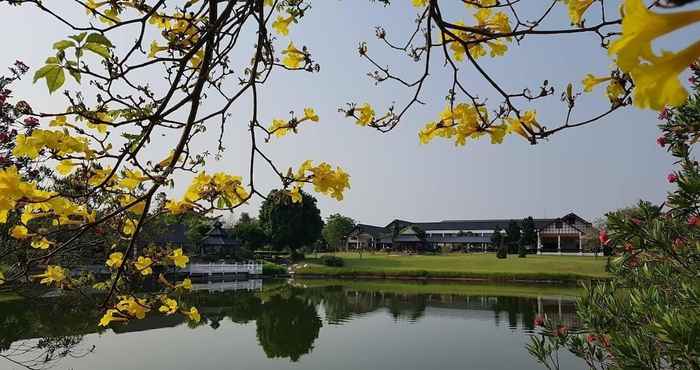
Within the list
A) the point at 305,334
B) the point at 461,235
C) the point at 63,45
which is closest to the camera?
the point at 63,45

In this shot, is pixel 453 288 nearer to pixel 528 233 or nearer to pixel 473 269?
pixel 473 269

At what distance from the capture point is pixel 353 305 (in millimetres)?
21219

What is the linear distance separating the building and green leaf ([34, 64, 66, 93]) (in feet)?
172

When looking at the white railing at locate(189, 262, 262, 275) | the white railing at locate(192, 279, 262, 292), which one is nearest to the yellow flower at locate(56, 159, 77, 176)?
the white railing at locate(192, 279, 262, 292)

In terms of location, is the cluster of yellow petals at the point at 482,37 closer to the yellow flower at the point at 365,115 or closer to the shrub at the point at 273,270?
the yellow flower at the point at 365,115

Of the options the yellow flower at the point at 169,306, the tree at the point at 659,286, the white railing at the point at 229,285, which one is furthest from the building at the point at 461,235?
the yellow flower at the point at 169,306

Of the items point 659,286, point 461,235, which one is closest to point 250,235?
point 461,235

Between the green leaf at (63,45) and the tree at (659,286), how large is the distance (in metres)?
2.35

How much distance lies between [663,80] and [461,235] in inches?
2549

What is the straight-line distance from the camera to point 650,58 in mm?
421

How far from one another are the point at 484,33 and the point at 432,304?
67.8ft

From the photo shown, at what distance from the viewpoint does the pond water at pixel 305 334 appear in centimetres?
1173

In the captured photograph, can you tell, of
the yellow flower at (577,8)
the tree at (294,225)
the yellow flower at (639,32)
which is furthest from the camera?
the tree at (294,225)

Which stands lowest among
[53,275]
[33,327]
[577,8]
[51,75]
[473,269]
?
[33,327]
